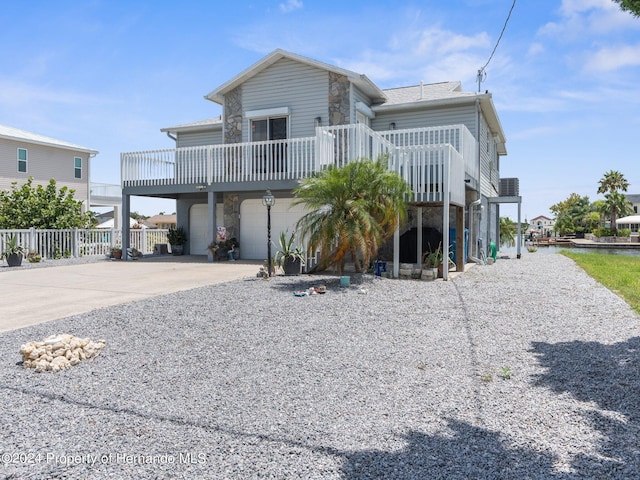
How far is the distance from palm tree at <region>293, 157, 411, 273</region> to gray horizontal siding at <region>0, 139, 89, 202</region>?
19596 mm

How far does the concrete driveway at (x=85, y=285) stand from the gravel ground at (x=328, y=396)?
0.86 metres

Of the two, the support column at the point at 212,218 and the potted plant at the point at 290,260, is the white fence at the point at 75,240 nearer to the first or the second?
the support column at the point at 212,218

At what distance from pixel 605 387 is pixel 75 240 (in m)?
17.3

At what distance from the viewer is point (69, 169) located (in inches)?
969

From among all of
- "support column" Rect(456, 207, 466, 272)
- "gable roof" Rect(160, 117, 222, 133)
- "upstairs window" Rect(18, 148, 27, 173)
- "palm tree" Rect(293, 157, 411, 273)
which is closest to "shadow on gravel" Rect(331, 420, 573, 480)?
"palm tree" Rect(293, 157, 411, 273)

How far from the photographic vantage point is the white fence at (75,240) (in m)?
15.2

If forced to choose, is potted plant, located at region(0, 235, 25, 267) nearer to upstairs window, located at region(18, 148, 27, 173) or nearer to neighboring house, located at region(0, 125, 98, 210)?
neighboring house, located at region(0, 125, 98, 210)

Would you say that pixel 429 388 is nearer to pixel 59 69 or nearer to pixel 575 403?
pixel 575 403

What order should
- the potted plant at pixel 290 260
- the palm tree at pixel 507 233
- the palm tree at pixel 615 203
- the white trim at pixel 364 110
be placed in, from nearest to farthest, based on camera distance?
the potted plant at pixel 290 260, the white trim at pixel 364 110, the palm tree at pixel 507 233, the palm tree at pixel 615 203

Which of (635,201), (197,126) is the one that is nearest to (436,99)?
(197,126)

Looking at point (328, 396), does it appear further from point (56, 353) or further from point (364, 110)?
point (364, 110)

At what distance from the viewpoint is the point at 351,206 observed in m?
8.44

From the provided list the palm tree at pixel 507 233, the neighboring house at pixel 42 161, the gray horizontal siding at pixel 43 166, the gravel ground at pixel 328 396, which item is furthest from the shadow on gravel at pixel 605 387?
the gray horizontal siding at pixel 43 166

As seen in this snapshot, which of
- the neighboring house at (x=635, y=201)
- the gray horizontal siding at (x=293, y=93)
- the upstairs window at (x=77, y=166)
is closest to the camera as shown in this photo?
the gray horizontal siding at (x=293, y=93)
